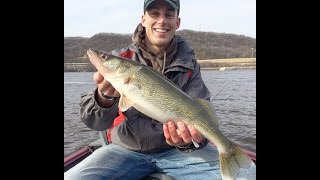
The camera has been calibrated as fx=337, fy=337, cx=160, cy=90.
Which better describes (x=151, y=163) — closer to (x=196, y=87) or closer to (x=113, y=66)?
(x=196, y=87)

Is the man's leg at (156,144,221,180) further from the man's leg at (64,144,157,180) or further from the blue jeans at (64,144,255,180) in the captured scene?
the man's leg at (64,144,157,180)

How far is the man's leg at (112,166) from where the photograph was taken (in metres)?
2.73

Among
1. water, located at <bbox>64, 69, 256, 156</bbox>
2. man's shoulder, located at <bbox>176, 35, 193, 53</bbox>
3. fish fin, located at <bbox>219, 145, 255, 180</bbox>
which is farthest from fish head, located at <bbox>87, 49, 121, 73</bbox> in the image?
water, located at <bbox>64, 69, 256, 156</bbox>

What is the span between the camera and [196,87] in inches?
128

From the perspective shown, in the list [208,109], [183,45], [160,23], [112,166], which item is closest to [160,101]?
[208,109]

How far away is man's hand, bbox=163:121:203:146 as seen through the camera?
2.61 metres

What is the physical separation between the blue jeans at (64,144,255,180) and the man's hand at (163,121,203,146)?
0.39m

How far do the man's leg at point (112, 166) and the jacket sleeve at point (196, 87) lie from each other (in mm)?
751

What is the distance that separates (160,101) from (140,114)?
615 mm
